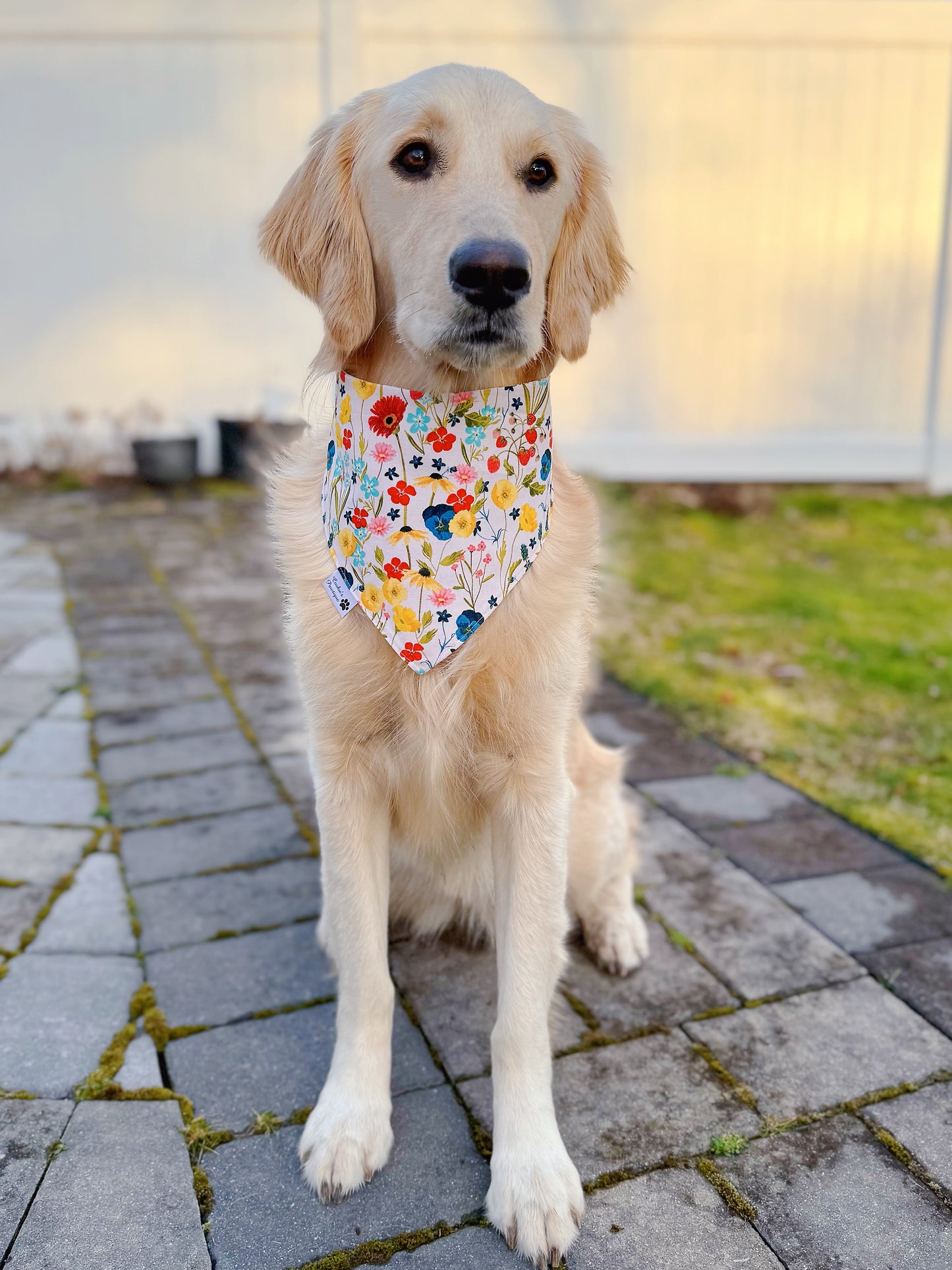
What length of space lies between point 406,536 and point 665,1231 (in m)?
1.24

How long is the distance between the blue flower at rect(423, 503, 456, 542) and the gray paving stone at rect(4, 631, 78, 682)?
2724 millimetres

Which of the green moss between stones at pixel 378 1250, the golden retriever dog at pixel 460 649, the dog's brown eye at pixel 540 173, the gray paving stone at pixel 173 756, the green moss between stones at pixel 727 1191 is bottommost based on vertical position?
the green moss between stones at pixel 378 1250

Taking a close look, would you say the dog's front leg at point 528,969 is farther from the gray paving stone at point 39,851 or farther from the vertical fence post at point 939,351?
the vertical fence post at point 939,351

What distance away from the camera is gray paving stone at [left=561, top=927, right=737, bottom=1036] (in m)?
2.18

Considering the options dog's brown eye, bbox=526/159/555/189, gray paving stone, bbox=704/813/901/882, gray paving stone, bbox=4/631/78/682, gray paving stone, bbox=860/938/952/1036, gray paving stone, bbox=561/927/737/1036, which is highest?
dog's brown eye, bbox=526/159/555/189

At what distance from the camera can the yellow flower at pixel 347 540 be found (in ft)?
6.19

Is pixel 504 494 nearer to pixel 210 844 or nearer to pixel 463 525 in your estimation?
pixel 463 525

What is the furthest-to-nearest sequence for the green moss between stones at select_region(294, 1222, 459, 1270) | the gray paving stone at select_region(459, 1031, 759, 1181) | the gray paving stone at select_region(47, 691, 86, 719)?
the gray paving stone at select_region(47, 691, 86, 719)
the gray paving stone at select_region(459, 1031, 759, 1181)
the green moss between stones at select_region(294, 1222, 459, 1270)

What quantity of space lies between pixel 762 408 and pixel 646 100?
2276 millimetres

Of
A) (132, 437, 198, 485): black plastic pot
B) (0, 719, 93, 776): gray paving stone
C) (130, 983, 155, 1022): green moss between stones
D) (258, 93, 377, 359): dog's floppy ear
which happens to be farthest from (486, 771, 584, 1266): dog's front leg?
(132, 437, 198, 485): black plastic pot

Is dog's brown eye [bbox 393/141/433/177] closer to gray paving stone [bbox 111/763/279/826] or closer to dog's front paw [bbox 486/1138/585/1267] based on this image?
dog's front paw [bbox 486/1138/585/1267]

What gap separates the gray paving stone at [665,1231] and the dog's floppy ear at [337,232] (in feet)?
5.10

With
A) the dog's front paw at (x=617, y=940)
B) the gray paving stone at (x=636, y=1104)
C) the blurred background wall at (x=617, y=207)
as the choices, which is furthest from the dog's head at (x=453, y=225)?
the blurred background wall at (x=617, y=207)

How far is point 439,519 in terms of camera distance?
1.89 metres
